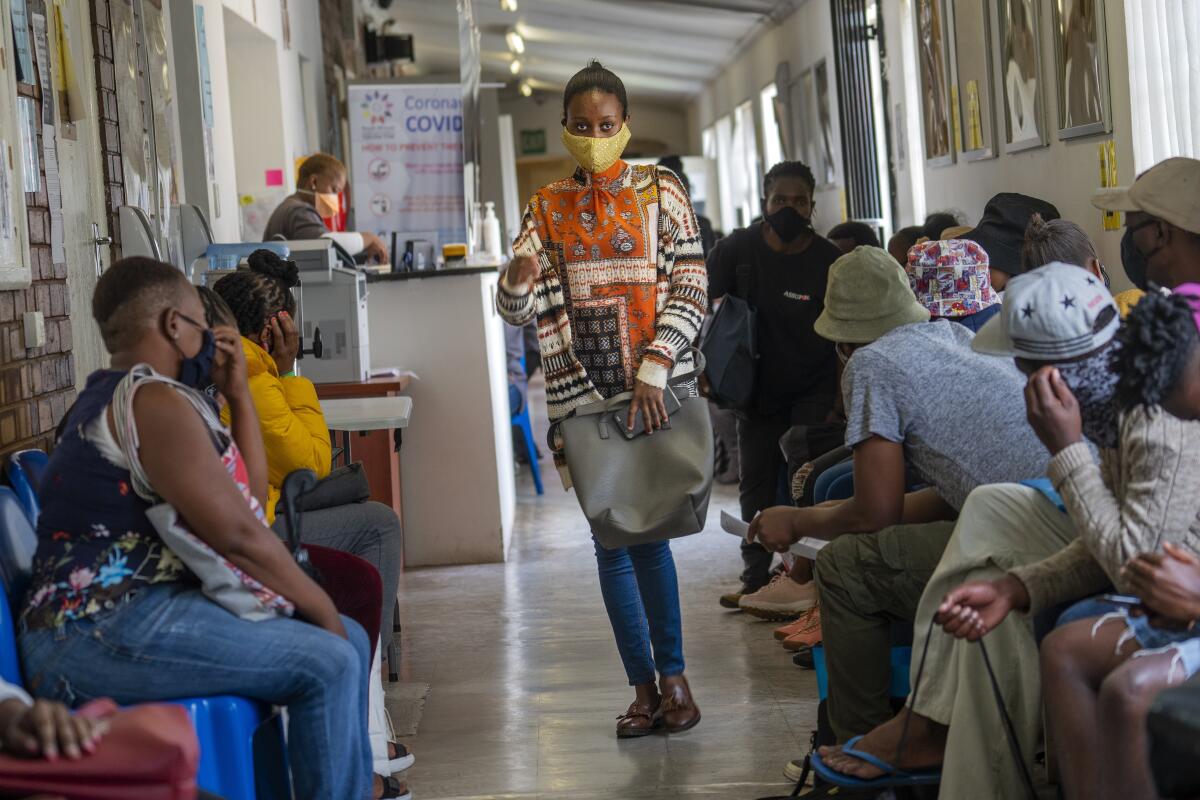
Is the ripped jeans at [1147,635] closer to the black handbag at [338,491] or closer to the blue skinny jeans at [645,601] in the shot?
the blue skinny jeans at [645,601]

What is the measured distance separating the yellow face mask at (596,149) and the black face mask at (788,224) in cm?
131

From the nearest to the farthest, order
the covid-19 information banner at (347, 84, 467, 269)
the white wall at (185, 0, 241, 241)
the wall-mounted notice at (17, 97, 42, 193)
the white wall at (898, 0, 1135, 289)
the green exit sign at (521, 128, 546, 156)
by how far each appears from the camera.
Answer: the wall-mounted notice at (17, 97, 42, 193)
the white wall at (898, 0, 1135, 289)
the white wall at (185, 0, 241, 241)
the covid-19 information banner at (347, 84, 467, 269)
the green exit sign at (521, 128, 546, 156)

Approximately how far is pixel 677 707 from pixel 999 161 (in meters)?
3.07

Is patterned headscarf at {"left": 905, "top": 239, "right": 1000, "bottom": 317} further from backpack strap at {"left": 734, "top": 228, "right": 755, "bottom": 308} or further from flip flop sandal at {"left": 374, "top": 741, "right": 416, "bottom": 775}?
flip flop sandal at {"left": 374, "top": 741, "right": 416, "bottom": 775}

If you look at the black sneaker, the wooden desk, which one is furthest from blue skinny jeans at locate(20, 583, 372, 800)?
the wooden desk

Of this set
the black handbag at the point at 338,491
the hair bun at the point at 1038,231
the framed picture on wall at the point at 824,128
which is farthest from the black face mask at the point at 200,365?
the framed picture on wall at the point at 824,128

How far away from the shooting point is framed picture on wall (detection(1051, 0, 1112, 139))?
13.7ft

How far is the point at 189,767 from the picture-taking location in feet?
5.69

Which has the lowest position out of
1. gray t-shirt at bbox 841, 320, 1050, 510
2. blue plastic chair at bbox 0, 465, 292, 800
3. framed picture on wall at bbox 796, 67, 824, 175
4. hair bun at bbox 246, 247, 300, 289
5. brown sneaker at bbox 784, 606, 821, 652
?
brown sneaker at bbox 784, 606, 821, 652

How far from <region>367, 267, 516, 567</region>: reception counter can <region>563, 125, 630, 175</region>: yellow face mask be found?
2.30 meters

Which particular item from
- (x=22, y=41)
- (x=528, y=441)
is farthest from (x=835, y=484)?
(x=528, y=441)

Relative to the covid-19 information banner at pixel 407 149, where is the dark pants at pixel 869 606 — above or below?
below

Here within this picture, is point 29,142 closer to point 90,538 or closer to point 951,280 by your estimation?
point 90,538

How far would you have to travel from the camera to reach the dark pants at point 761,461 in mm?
4441
